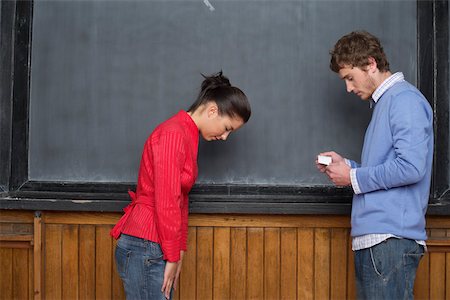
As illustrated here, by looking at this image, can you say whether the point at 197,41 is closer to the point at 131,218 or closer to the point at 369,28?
the point at 369,28

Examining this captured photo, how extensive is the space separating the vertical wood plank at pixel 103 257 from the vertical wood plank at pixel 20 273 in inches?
14.7

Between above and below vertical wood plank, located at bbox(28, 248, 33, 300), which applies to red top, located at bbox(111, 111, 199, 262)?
above

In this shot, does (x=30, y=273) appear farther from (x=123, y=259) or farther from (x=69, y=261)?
(x=123, y=259)

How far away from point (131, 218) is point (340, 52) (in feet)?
3.35

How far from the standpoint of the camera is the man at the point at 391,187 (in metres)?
2.40

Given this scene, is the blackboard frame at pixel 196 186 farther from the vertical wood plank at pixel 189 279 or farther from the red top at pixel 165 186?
the red top at pixel 165 186

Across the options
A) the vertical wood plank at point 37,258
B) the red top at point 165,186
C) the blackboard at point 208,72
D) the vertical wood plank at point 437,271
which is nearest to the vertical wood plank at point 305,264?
the blackboard at point 208,72

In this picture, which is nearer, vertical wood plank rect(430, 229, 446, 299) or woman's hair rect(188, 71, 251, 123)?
woman's hair rect(188, 71, 251, 123)

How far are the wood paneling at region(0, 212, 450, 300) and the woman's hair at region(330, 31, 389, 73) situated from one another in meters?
0.92

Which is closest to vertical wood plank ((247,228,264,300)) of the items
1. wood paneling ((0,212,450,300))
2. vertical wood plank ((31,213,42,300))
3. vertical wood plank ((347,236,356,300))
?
wood paneling ((0,212,450,300))

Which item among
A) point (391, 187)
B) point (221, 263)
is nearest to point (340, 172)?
point (391, 187)

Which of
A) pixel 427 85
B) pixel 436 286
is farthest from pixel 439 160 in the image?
pixel 436 286

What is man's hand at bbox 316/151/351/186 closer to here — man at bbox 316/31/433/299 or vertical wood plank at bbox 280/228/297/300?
man at bbox 316/31/433/299

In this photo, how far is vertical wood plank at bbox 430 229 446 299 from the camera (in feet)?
10.6
